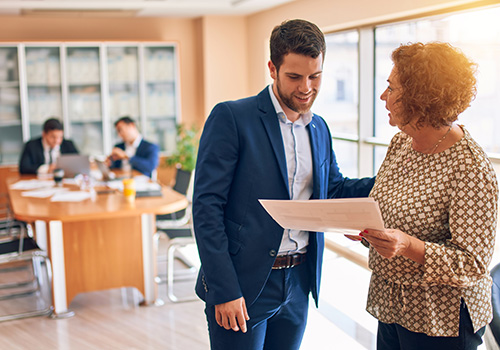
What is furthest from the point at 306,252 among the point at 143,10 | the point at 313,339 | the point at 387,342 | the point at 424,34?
the point at 143,10

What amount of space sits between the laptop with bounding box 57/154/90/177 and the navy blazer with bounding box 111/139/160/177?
0.51m

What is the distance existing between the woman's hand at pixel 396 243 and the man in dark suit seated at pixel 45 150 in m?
4.71

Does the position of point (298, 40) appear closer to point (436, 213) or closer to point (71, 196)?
point (436, 213)

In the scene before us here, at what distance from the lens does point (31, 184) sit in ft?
16.3

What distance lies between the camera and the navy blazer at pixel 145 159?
549 cm

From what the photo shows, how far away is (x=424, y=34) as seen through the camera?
433 cm

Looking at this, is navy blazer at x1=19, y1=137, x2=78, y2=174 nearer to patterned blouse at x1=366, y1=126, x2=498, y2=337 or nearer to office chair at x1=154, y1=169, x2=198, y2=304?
office chair at x1=154, y1=169, x2=198, y2=304

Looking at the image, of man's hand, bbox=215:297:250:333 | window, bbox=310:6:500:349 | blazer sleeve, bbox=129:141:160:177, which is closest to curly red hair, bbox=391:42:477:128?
man's hand, bbox=215:297:250:333

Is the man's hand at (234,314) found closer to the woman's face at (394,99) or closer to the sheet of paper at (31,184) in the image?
the woman's face at (394,99)

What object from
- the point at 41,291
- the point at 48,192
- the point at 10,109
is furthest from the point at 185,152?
the point at 41,291

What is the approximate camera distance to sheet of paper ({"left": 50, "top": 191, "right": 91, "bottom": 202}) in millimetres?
4199

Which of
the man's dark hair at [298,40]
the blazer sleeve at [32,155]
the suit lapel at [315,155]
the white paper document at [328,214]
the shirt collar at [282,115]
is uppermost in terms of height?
the man's dark hair at [298,40]

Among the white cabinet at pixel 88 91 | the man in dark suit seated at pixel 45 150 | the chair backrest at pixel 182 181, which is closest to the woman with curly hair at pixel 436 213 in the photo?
the chair backrest at pixel 182 181

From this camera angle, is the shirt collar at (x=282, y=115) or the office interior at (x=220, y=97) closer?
the shirt collar at (x=282, y=115)
